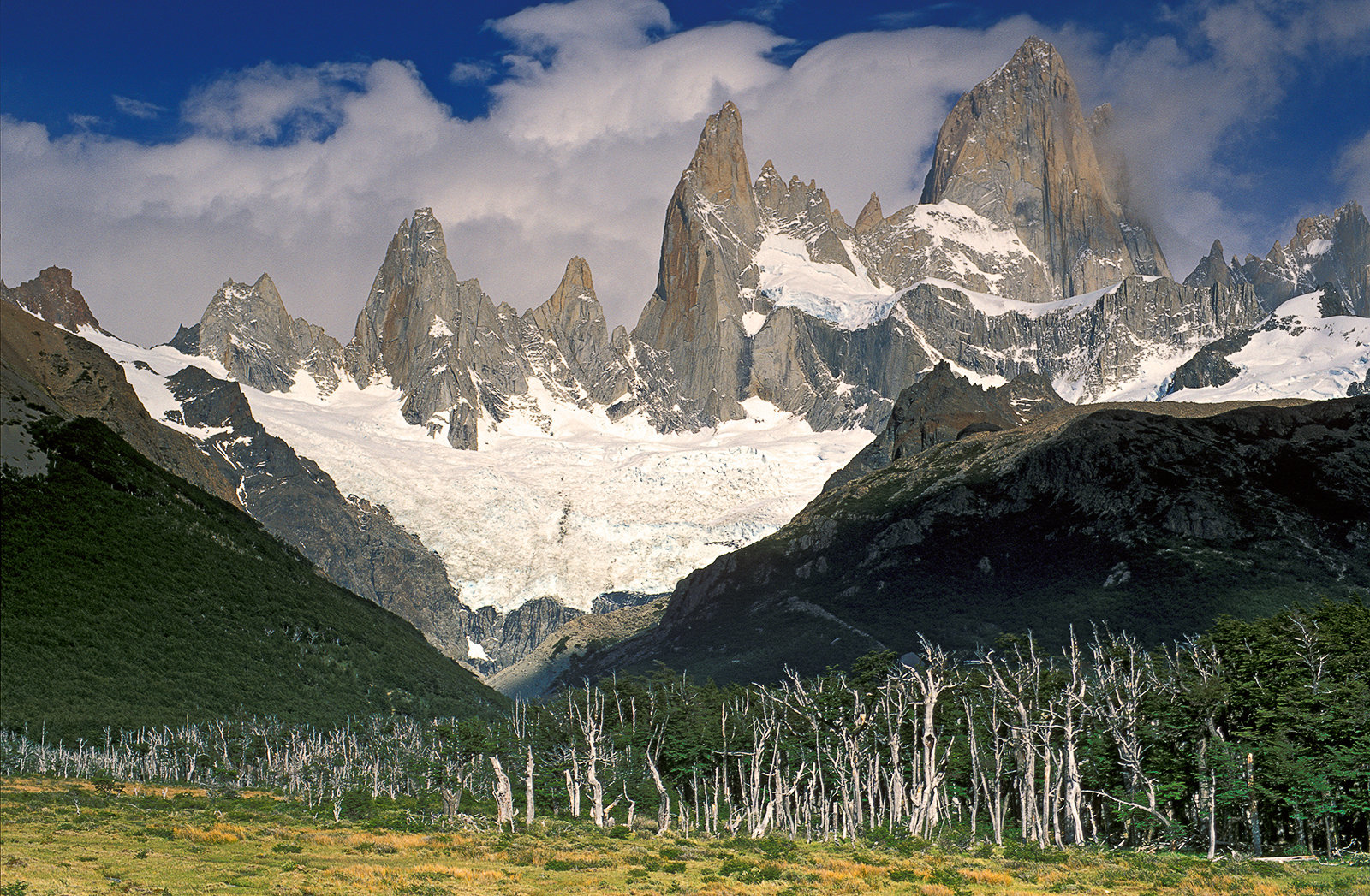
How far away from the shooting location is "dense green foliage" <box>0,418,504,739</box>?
459 ft

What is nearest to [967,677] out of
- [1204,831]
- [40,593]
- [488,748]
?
[1204,831]

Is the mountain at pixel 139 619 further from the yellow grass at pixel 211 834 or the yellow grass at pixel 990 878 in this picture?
the yellow grass at pixel 990 878

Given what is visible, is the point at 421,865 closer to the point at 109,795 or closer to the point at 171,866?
the point at 171,866

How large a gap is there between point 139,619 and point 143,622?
0.70 meters

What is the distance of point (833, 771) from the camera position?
96188 mm

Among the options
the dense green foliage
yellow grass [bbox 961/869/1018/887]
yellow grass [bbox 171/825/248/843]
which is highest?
the dense green foliage

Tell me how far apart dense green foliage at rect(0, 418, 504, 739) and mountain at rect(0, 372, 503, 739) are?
0.24 meters

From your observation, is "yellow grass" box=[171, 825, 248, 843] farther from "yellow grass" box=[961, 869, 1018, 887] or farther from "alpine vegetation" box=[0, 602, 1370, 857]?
"yellow grass" box=[961, 869, 1018, 887]

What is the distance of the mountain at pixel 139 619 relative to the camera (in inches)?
5522

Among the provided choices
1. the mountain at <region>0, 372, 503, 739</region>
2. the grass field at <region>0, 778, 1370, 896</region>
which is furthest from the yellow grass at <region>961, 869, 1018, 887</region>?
the mountain at <region>0, 372, 503, 739</region>

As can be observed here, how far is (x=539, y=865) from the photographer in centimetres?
5175

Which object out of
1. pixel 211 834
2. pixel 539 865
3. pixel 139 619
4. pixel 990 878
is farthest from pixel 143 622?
pixel 990 878

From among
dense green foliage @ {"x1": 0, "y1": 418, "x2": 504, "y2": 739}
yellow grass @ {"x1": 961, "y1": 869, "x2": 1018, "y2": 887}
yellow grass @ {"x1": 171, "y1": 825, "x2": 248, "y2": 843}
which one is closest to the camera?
yellow grass @ {"x1": 961, "y1": 869, "x2": 1018, "y2": 887}

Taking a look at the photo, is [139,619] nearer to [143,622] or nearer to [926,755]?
[143,622]
